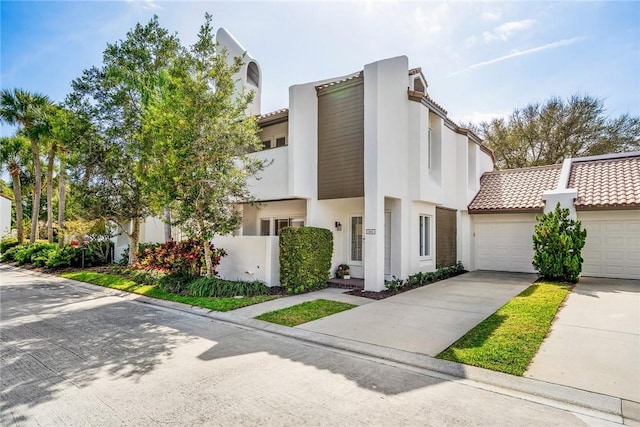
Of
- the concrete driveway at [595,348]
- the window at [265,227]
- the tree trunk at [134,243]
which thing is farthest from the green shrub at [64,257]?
the concrete driveway at [595,348]

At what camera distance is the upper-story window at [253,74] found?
17578 millimetres

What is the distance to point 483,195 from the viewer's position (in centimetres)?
1753

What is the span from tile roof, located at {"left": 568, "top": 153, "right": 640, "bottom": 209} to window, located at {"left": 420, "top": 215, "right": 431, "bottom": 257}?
581cm

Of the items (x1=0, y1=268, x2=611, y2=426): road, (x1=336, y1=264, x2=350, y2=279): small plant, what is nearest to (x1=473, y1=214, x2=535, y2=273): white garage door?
(x1=336, y1=264, x2=350, y2=279): small plant

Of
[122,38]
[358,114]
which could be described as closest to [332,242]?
[358,114]

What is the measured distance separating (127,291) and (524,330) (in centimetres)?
1241

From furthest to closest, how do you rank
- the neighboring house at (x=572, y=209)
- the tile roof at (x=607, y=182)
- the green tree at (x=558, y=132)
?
the green tree at (x=558, y=132) → the neighboring house at (x=572, y=209) → the tile roof at (x=607, y=182)

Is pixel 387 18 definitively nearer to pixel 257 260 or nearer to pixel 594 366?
pixel 257 260

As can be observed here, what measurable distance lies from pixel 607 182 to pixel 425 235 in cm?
833

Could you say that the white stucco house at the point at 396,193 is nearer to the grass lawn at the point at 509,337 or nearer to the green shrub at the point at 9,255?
the grass lawn at the point at 509,337

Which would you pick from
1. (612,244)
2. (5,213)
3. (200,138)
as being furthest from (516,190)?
(5,213)

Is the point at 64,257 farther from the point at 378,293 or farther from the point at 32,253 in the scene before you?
the point at 378,293

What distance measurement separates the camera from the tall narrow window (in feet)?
44.9

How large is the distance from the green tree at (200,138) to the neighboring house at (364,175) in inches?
81.1
